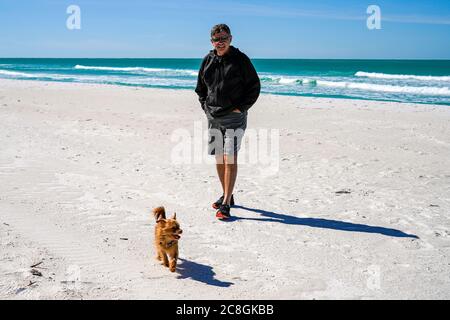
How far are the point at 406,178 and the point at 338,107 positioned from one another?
9.60 meters

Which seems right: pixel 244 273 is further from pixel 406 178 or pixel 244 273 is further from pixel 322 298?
pixel 406 178

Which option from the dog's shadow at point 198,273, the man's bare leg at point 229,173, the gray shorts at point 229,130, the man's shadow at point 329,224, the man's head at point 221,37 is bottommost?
the dog's shadow at point 198,273

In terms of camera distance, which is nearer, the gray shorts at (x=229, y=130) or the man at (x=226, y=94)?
the man at (x=226, y=94)

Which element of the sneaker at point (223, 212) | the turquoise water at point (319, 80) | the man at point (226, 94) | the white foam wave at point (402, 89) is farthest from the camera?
the white foam wave at point (402, 89)

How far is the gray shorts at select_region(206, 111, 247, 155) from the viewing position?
4656mm

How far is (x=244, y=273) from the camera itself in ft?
11.1

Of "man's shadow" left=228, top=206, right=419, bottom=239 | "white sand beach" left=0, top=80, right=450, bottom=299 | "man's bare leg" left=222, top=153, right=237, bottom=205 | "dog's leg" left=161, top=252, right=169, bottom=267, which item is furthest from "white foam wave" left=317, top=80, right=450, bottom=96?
"dog's leg" left=161, top=252, right=169, bottom=267

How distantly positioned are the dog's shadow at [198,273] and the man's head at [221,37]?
7.49ft

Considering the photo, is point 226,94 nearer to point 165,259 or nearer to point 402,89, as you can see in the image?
point 165,259

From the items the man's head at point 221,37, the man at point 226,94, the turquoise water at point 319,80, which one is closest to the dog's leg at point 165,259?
the man at point 226,94

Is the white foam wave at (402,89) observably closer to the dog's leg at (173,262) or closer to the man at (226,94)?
the man at (226,94)

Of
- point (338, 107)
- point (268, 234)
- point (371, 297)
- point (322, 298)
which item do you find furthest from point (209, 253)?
point (338, 107)

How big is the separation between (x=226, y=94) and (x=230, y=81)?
146 mm

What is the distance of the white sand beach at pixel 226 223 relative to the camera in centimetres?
320
